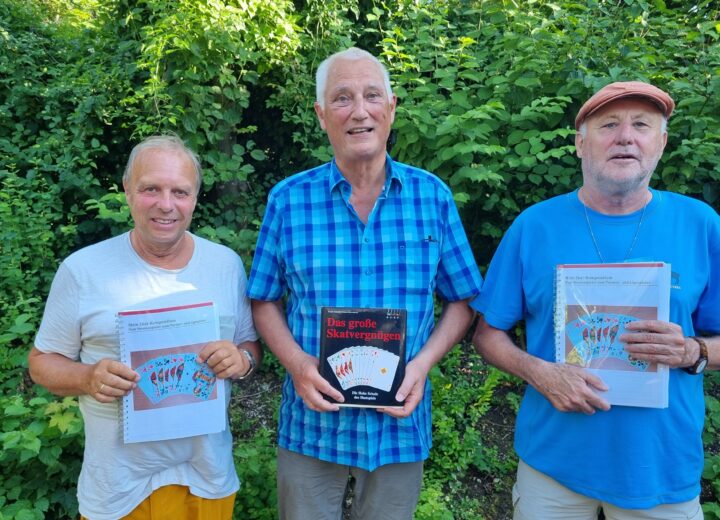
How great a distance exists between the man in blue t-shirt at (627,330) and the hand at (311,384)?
825 mm

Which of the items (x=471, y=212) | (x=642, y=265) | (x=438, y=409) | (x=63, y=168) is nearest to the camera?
(x=642, y=265)

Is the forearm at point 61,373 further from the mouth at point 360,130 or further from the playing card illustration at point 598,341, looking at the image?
the playing card illustration at point 598,341

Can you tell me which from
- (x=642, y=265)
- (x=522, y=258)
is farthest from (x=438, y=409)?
(x=642, y=265)

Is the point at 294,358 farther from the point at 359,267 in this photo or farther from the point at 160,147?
the point at 160,147

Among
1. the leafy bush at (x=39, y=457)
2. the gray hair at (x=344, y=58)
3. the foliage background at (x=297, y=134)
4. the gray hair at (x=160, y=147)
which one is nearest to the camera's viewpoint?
the gray hair at (x=160, y=147)

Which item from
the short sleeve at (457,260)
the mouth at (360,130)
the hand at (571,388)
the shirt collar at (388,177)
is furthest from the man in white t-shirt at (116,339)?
the hand at (571,388)

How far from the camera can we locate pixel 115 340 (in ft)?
6.83

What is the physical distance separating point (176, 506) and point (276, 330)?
859 millimetres

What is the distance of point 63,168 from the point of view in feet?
17.7

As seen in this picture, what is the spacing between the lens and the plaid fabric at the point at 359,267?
2.24 meters

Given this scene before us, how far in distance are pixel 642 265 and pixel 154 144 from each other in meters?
2.01

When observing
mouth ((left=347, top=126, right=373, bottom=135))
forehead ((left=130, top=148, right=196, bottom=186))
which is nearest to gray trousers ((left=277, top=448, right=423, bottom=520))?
forehead ((left=130, top=148, right=196, bottom=186))

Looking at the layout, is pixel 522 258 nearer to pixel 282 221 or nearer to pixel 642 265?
pixel 642 265

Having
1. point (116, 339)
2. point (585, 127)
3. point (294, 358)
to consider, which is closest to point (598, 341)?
point (585, 127)
